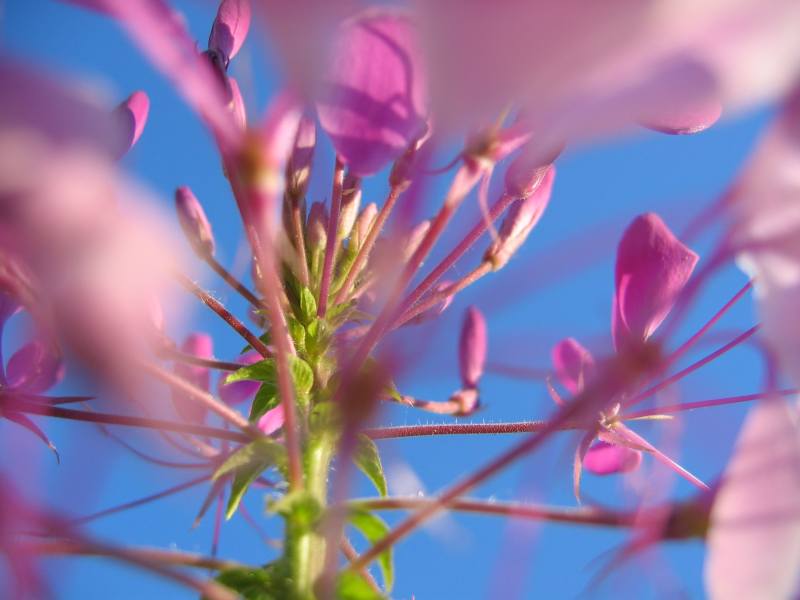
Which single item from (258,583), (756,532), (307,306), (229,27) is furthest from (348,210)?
(756,532)

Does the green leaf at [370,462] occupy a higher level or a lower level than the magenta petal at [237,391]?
lower

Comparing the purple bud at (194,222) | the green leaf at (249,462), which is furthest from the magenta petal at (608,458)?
the purple bud at (194,222)

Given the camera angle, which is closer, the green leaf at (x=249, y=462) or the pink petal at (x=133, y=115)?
the green leaf at (x=249, y=462)

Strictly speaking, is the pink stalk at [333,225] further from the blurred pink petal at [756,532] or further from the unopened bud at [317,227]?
the blurred pink petal at [756,532]

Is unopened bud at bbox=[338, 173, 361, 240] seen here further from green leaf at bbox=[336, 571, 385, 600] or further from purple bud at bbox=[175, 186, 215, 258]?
green leaf at bbox=[336, 571, 385, 600]

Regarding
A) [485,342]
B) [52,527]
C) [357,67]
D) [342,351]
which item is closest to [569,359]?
[485,342]

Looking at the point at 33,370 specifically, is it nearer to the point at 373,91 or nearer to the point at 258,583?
the point at 258,583
